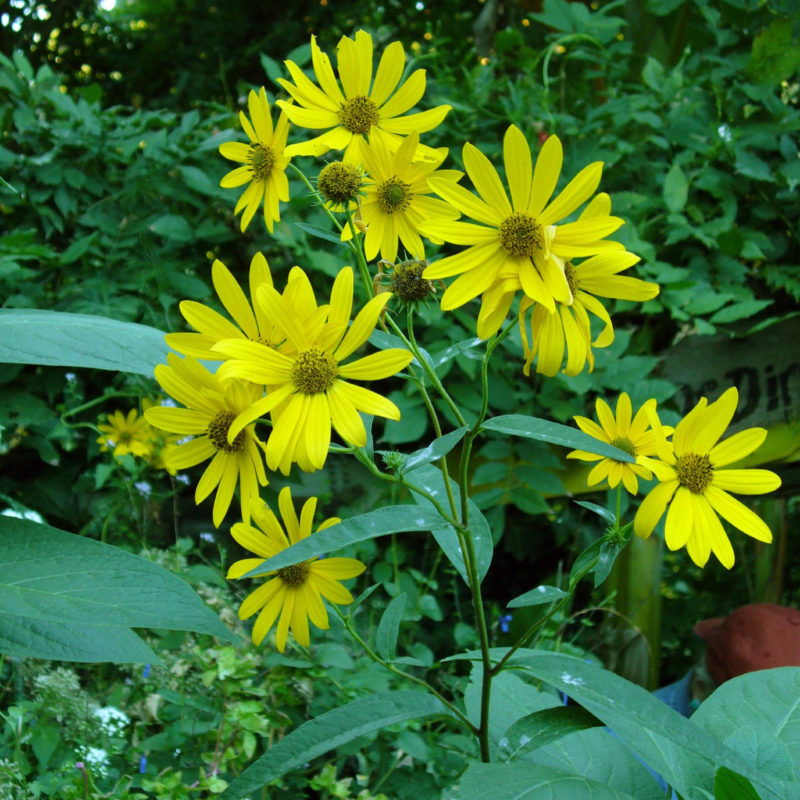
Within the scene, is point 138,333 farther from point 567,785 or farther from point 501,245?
point 567,785

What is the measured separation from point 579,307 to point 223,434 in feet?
1.05

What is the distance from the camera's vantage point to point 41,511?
6.42 feet

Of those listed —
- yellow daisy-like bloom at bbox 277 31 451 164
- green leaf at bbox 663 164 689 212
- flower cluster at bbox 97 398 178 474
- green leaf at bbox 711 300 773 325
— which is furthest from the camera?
green leaf at bbox 663 164 689 212

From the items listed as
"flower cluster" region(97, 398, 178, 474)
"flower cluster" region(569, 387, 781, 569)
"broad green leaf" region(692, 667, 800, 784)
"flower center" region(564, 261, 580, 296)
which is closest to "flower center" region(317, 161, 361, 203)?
"flower center" region(564, 261, 580, 296)

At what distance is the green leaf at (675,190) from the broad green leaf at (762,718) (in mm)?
1339

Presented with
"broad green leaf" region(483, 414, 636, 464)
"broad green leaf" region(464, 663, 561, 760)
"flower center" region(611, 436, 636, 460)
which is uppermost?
"broad green leaf" region(483, 414, 636, 464)

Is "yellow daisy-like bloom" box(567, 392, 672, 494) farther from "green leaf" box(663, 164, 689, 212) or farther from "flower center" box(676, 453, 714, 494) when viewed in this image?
"green leaf" box(663, 164, 689, 212)

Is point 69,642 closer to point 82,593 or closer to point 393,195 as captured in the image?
point 82,593

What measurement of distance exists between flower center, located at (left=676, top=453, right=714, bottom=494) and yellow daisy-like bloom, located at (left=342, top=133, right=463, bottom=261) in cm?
32

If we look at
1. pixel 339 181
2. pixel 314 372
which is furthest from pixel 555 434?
pixel 339 181

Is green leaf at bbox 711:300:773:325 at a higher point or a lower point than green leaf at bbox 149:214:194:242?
lower

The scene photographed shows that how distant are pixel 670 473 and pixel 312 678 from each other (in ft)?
2.76

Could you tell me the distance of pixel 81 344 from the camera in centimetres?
76

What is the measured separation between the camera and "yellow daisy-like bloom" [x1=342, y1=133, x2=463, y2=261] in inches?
29.6
